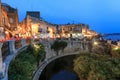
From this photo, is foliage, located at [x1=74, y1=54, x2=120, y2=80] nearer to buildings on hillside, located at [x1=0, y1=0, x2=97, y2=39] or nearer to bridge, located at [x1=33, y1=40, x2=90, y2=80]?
bridge, located at [x1=33, y1=40, x2=90, y2=80]

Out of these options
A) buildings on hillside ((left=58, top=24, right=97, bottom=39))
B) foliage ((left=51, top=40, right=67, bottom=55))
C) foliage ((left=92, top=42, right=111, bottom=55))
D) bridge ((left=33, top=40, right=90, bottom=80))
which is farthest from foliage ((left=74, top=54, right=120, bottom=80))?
buildings on hillside ((left=58, top=24, right=97, bottom=39))

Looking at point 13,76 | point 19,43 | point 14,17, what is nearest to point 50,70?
point 19,43

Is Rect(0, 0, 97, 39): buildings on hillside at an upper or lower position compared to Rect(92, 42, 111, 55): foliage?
upper

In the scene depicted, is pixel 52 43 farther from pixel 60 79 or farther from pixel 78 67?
pixel 78 67

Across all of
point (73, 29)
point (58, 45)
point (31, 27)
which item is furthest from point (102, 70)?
point (73, 29)

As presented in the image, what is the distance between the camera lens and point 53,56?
37406mm

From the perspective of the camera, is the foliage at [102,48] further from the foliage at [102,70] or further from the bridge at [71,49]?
the foliage at [102,70]

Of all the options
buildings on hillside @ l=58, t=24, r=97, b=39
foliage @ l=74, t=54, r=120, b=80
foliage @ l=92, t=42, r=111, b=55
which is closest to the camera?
foliage @ l=74, t=54, r=120, b=80

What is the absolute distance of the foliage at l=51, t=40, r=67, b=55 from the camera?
3832 cm

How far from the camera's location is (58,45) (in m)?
39.1

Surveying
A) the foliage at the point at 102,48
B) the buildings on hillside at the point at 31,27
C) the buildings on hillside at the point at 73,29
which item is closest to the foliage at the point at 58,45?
the foliage at the point at 102,48

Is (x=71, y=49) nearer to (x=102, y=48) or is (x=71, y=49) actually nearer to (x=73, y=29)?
(x=102, y=48)

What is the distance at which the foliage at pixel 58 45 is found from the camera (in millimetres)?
38319

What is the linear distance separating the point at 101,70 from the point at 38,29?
117 ft
